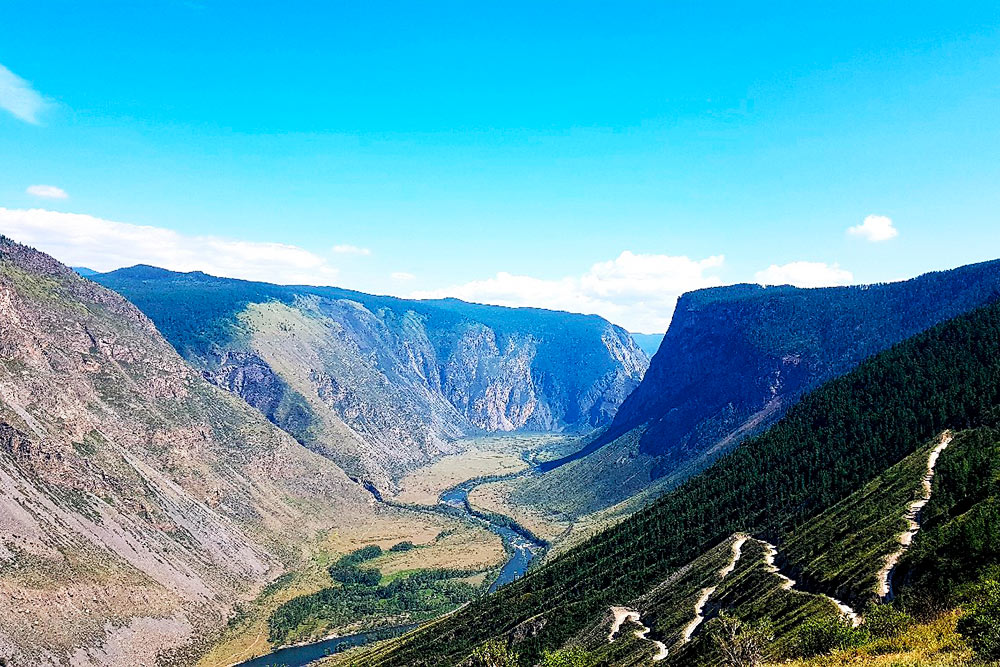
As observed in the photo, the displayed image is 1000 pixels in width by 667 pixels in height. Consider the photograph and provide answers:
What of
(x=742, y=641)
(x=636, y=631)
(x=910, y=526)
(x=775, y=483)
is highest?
(x=910, y=526)

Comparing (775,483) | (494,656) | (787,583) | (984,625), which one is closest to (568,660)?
(494,656)

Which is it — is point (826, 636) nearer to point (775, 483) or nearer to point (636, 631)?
point (636, 631)

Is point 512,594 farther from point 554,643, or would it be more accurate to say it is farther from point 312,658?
point 312,658

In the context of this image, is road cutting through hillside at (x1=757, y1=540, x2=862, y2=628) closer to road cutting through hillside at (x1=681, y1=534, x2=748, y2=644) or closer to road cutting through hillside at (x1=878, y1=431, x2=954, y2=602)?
road cutting through hillside at (x1=878, y1=431, x2=954, y2=602)

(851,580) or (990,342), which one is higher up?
(990,342)

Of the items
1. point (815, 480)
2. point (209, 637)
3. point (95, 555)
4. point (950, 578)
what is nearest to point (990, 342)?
point (815, 480)

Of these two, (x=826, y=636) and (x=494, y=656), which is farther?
(x=494, y=656)
